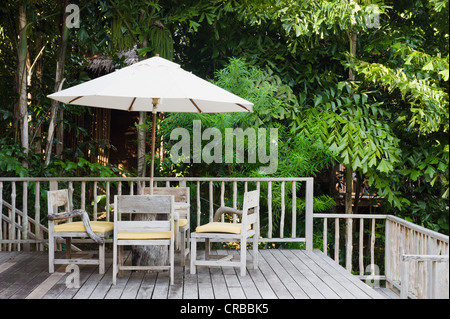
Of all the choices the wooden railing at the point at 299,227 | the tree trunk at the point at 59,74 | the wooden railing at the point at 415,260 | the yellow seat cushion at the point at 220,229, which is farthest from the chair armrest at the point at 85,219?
the tree trunk at the point at 59,74

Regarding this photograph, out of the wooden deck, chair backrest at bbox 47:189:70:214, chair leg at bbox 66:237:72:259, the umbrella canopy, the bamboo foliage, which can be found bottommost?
the wooden deck

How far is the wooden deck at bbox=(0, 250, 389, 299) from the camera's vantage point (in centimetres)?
404

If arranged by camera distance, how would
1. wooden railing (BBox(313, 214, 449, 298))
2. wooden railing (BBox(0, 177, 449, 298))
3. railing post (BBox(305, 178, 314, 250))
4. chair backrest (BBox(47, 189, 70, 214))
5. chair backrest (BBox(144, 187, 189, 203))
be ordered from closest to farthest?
wooden railing (BBox(313, 214, 449, 298)) → wooden railing (BBox(0, 177, 449, 298)) → chair backrest (BBox(47, 189, 70, 214)) → chair backrest (BBox(144, 187, 189, 203)) → railing post (BBox(305, 178, 314, 250))

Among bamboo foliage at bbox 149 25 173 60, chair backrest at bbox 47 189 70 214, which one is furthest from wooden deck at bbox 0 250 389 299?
bamboo foliage at bbox 149 25 173 60

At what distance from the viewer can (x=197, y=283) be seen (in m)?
4.42

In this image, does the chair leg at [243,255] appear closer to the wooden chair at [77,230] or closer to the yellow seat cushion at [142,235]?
the yellow seat cushion at [142,235]

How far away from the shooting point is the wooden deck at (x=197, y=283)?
4.04m

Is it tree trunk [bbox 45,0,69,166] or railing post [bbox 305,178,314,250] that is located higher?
tree trunk [bbox 45,0,69,166]

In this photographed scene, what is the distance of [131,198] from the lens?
14.1 feet

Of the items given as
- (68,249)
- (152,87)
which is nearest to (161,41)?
(152,87)

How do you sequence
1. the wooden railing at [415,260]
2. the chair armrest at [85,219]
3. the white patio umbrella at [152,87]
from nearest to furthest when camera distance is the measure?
the wooden railing at [415,260], the white patio umbrella at [152,87], the chair armrest at [85,219]

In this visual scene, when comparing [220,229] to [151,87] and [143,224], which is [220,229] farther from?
[151,87]

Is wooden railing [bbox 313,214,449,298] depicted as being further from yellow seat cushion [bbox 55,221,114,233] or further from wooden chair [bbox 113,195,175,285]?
yellow seat cushion [bbox 55,221,114,233]
